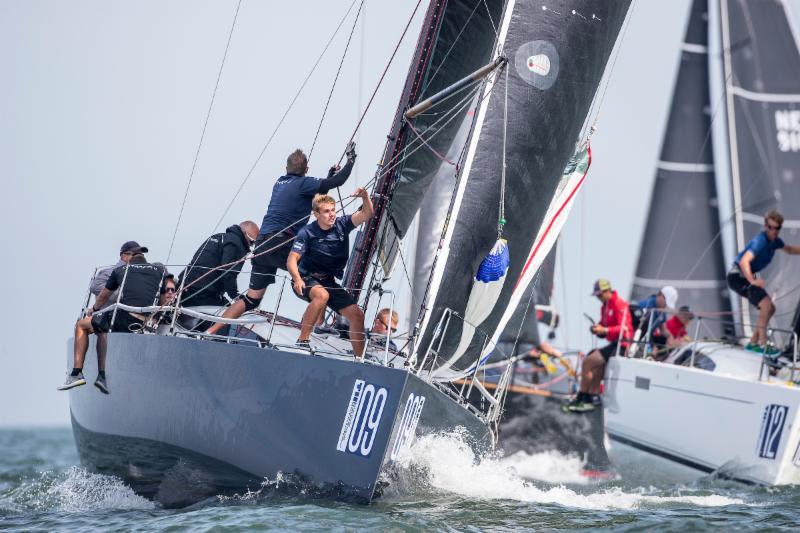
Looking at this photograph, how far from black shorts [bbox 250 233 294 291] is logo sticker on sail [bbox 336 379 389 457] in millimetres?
1925

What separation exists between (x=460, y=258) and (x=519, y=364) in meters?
8.52

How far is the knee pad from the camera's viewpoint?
8.70 m

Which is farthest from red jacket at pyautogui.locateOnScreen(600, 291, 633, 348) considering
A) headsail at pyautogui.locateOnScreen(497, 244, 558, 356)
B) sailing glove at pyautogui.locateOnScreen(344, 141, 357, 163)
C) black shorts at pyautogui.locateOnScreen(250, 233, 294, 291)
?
black shorts at pyautogui.locateOnScreen(250, 233, 294, 291)

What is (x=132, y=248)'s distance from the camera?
9742 millimetres

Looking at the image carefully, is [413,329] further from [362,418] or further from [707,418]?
[707,418]

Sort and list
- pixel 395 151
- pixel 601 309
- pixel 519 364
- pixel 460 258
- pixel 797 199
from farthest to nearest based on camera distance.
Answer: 1. pixel 519 364
2. pixel 797 199
3. pixel 601 309
4. pixel 395 151
5. pixel 460 258

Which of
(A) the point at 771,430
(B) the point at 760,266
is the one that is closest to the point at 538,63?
(A) the point at 771,430

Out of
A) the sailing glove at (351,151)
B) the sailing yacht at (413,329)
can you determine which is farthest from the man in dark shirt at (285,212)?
the sailing yacht at (413,329)

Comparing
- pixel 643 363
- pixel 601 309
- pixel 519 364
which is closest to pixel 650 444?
pixel 643 363

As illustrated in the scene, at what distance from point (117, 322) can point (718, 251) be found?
1004 cm

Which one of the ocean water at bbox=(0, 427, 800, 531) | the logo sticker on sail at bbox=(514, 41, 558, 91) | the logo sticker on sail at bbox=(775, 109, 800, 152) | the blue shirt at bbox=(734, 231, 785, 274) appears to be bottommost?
the ocean water at bbox=(0, 427, 800, 531)

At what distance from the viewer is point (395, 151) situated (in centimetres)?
920

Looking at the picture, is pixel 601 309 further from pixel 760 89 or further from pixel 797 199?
pixel 760 89

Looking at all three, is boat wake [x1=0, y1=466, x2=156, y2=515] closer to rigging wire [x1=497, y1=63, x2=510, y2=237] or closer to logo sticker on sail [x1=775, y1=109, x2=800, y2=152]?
rigging wire [x1=497, y1=63, x2=510, y2=237]
